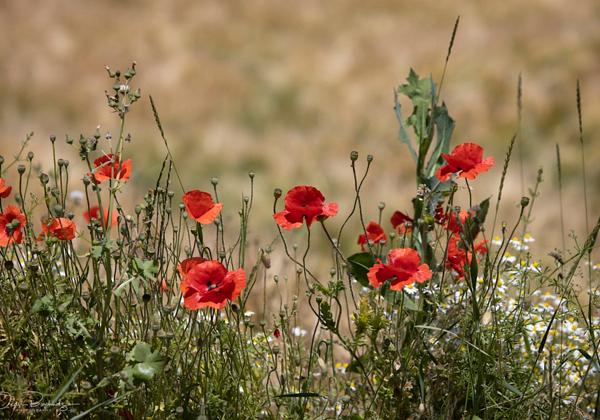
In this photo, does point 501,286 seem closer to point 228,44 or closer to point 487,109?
point 487,109

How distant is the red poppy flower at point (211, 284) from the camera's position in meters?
1.53

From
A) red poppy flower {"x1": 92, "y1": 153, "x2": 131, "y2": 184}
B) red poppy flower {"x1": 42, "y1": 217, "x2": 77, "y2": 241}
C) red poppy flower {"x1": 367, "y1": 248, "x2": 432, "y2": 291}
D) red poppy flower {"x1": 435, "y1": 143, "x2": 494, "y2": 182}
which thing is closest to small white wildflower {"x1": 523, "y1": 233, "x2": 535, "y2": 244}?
red poppy flower {"x1": 435, "y1": 143, "x2": 494, "y2": 182}

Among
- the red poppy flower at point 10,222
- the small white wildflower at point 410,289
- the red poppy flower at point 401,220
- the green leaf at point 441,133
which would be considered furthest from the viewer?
the green leaf at point 441,133

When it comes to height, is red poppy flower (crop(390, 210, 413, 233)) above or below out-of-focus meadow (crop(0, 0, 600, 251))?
below

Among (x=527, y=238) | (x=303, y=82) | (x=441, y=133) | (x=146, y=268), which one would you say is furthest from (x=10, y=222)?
(x=303, y=82)

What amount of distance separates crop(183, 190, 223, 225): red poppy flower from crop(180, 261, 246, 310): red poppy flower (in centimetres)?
11

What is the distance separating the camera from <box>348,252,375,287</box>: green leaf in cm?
186

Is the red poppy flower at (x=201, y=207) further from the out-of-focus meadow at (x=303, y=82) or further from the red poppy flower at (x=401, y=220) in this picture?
the out-of-focus meadow at (x=303, y=82)

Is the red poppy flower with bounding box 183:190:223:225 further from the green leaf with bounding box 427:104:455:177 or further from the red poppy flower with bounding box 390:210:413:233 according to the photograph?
the green leaf with bounding box 427:104:455:177

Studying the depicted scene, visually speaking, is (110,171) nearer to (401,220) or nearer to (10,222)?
(10,222)

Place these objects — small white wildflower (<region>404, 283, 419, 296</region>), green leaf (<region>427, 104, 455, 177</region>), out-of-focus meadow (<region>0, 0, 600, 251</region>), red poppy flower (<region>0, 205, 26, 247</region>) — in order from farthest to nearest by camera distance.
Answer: out-of-focus meadow (<region>0, 0, 600, 251</region>) → green leaf (<region>427, 104, 455, 177</region>) → small white wildflower (<region>404, 283, 419, 296</region>) → red poppy flower (<region>0, 205, 26, 247</region>)

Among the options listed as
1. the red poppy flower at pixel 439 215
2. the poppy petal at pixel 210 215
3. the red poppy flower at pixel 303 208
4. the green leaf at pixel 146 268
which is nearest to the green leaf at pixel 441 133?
the red poppy flower at pixel 439 215

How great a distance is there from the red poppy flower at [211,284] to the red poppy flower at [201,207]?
0.36 feet

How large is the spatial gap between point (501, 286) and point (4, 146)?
3467mm
